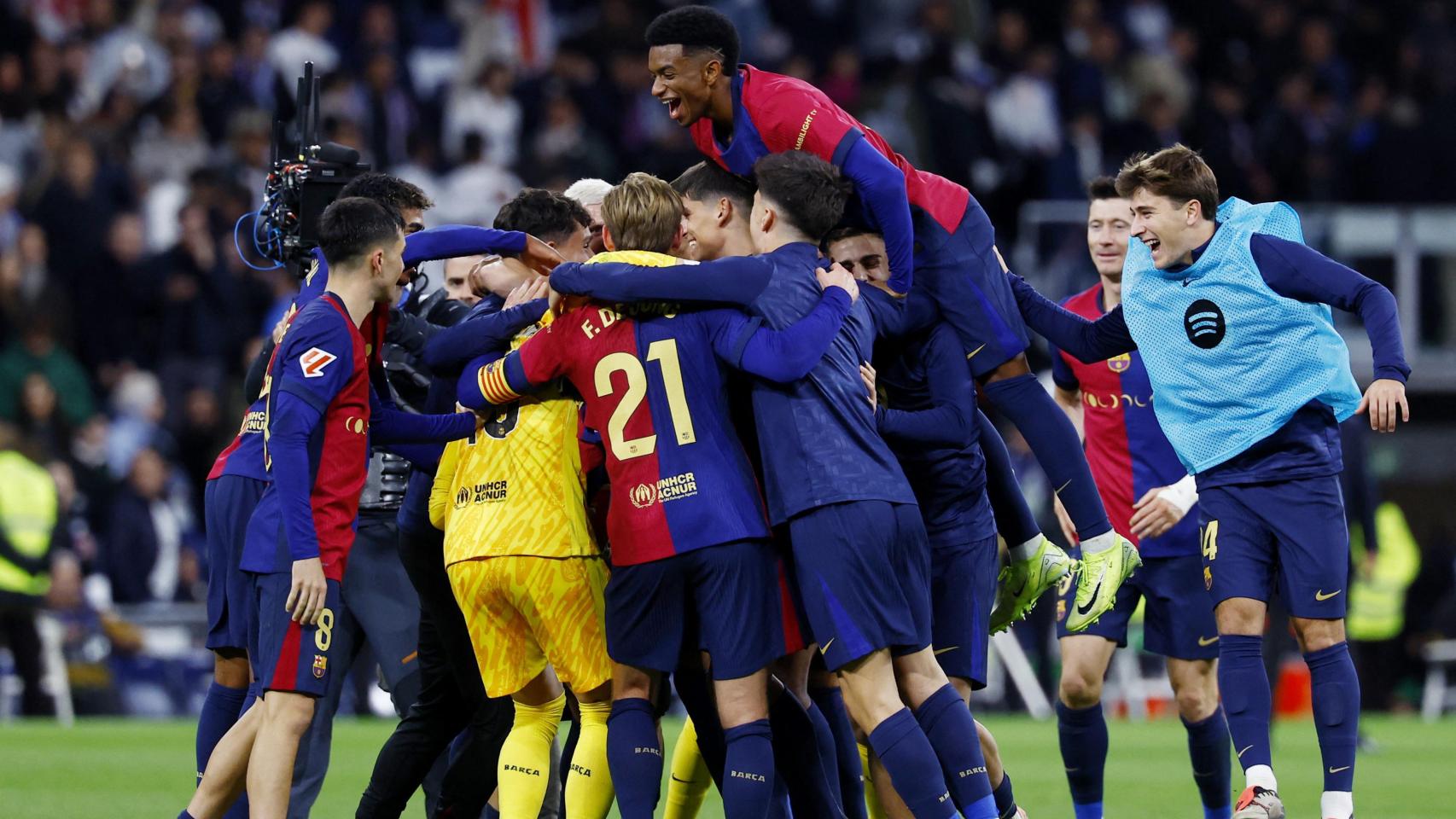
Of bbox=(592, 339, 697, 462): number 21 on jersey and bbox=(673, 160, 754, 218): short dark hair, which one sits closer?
bbox=(592, 339, 697, 462): number 21 on jersey

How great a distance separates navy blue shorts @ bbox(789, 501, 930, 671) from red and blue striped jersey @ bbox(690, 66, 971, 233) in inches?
44.7

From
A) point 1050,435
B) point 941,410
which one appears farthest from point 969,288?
point 1050,435

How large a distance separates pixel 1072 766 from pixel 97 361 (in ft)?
34.0

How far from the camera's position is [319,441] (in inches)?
256

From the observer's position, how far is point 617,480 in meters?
6.34

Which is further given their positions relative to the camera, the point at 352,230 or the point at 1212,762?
the point at 1212,762

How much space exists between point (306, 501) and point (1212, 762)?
Answer: 3.86 metres

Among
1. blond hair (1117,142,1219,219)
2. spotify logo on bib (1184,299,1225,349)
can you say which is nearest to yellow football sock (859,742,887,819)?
spotify logo on bib (1184,299,1225,349)

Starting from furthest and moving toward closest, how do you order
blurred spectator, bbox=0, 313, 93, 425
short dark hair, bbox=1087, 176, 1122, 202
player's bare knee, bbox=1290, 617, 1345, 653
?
blurred spectator, bbox=0, 313, 93, 425
short dark hair, bbox=1087, 176, 1122, 202
player's bare knee, bbox=1290, 617, 1345, 653

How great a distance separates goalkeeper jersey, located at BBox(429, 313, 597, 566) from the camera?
6.54 meters

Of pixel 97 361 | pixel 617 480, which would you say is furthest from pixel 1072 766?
pixel 97 361

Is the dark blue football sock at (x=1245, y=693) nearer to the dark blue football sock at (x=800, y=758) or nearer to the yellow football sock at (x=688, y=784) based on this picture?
the dark blue football sock at (x=800, y=758)

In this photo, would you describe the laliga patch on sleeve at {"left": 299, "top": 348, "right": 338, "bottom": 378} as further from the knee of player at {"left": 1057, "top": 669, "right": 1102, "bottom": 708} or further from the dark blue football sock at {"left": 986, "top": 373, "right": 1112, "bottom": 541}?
the knee of player at {"left": 1057, "top": 669, "right": 1102, "bottom": 708}

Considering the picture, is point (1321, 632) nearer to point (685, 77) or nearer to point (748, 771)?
point (748, 771)
